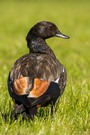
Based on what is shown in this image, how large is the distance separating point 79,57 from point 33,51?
25.9 feet

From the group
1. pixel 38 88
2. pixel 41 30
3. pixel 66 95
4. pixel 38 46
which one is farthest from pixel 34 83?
pixel 66 95

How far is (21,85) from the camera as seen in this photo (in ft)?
20.3

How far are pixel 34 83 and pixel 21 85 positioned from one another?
157 mm

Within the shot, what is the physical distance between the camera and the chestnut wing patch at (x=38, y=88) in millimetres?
6111

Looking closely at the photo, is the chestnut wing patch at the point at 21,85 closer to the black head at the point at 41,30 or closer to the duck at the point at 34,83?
the duck at the point at 34,83

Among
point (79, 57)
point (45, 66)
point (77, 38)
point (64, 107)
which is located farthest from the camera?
point (77, 38)

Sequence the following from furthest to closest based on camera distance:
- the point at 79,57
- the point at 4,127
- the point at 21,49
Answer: the point at 21,49 → the point at 79,57 → the point at 4,127

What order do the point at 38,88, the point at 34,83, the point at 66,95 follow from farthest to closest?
the point at 66,95, the point at 34,83, the point at 38,88

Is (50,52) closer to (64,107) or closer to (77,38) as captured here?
(64,107)

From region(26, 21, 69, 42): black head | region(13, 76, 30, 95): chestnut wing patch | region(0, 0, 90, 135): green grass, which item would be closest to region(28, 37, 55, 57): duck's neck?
region(26, 21, 69, 42): black head

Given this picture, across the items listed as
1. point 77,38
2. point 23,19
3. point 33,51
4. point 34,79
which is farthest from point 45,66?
point 23,19

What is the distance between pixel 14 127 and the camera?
6.22 m

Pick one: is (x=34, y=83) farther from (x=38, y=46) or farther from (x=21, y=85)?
(x=38, y=46)

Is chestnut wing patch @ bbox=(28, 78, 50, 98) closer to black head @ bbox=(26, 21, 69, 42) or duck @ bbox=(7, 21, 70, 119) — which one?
duck @ bbox=(7, 21, 70, 119)
